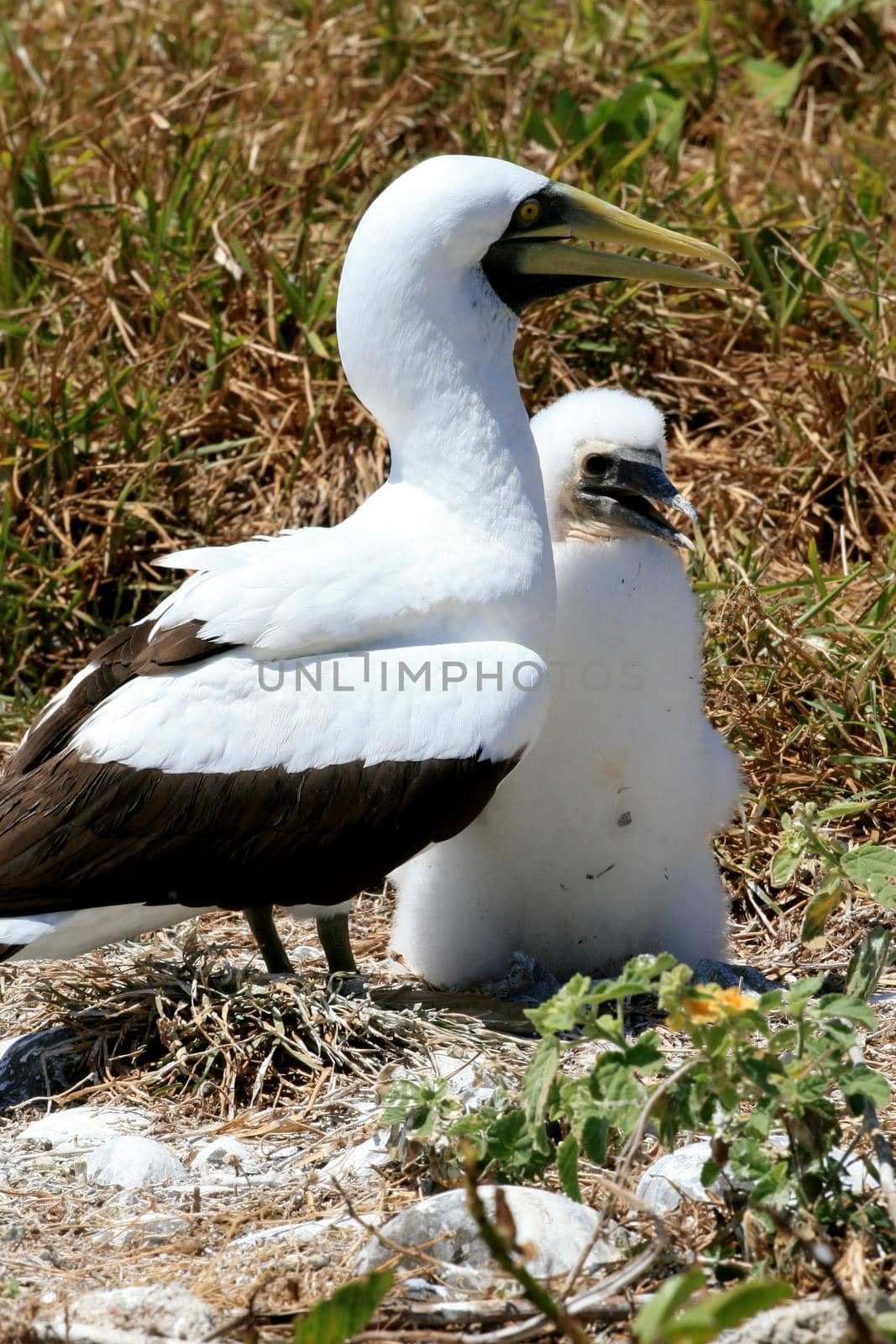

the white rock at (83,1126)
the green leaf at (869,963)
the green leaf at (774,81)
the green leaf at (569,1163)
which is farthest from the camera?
the green leaf at (774,81)

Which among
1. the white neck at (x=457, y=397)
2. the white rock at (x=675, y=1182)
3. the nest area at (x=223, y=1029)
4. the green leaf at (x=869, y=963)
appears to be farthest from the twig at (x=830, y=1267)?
the white neck at (x=457, y=397)

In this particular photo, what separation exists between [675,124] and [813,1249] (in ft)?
16.9

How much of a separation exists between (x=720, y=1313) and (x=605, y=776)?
183 centimetres

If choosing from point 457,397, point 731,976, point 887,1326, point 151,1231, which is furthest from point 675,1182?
point 457,397

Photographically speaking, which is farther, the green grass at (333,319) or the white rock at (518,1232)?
the green grass at (333,319)

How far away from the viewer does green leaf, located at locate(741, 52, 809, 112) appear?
22.0 feet

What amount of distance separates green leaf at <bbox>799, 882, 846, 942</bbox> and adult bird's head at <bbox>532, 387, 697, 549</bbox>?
2.92 ft

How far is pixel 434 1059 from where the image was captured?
323 centimetres

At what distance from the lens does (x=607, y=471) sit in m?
3.70

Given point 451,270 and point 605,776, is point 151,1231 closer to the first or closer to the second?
point 605,776

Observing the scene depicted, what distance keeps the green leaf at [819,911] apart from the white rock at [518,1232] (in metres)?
0.84

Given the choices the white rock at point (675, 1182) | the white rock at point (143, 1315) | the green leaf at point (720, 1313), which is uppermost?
the green leaf at point (720, 1313)

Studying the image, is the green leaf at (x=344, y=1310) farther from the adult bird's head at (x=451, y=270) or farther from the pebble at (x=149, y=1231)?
the adult bird's head at (x=451, y=270)

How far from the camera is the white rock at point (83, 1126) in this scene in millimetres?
3033
